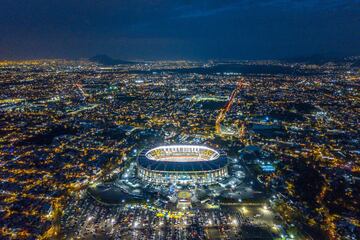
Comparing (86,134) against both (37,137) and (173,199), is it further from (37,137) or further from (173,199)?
(173,199)

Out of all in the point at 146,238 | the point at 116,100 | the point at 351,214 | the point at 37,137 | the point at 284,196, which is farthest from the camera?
the point at 116,100

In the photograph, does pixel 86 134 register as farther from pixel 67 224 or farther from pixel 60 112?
pixel 67 224

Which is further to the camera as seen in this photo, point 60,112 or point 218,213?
point 60,112

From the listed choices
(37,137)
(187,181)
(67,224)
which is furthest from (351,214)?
(37,137)

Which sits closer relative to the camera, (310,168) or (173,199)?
(173,199)

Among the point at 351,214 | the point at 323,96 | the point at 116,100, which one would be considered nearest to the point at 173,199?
the point at 351,214

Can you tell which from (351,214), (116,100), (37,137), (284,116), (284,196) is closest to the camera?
(351,214)

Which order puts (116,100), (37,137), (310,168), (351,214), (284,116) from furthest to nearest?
(116,100)
(284,116)
(37,137)
(310,168)
(351,214)

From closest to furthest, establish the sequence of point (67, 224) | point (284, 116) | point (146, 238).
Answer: point (146, 238) < point (67, 224) < point (284, 116)

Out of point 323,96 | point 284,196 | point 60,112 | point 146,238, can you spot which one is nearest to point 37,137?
point 60,112
